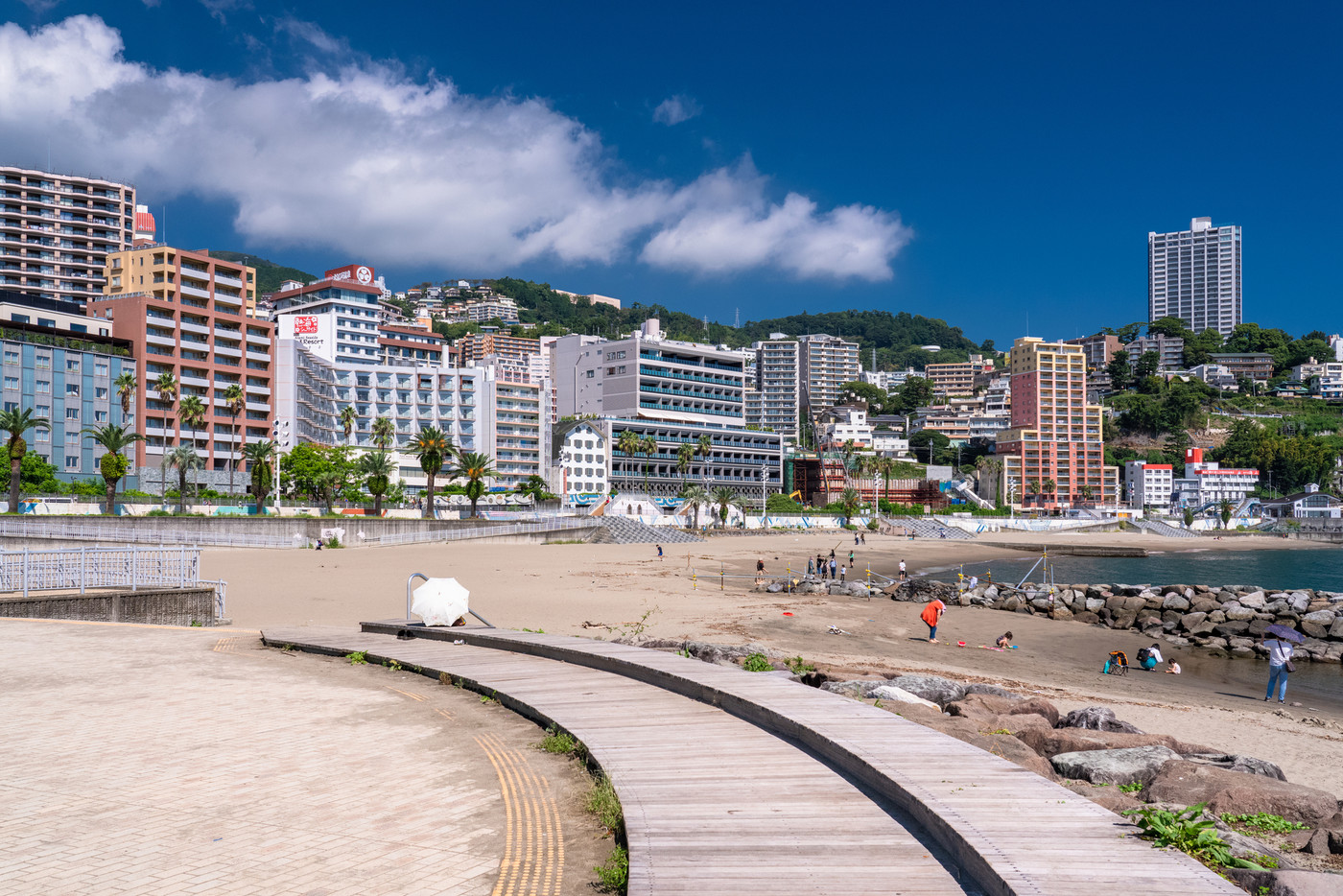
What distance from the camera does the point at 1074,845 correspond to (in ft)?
20.1

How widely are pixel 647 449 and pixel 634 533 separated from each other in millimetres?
49074

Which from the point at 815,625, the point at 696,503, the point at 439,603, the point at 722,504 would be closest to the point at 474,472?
the point at 696,503

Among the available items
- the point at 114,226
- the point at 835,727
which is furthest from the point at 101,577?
the point at 114,226

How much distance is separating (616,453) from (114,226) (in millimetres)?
92168

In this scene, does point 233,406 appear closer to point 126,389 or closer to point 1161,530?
point 126,389

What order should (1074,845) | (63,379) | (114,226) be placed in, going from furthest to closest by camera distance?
(114,226) < (63,379) < (1074,845)

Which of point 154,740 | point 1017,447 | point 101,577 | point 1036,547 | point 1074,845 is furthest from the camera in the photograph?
point 1017,447

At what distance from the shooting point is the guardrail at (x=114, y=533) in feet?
162

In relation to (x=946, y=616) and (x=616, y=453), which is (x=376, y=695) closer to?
(x=946, y=616)

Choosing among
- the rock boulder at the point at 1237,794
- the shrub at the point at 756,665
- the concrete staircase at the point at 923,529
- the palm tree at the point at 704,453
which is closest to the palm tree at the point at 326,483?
the palm tree at the point at 704,453

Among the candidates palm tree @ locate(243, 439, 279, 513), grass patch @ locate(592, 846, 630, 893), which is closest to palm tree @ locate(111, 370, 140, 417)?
palm tree @ locate(243, 439, 279, 513)

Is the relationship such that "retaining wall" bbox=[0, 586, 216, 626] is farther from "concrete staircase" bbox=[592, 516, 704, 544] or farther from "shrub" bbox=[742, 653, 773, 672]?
"concrete staircase" bbox=[592, 516, 704, 544]

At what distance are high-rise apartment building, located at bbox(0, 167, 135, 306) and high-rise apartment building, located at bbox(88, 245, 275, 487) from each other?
37681mm

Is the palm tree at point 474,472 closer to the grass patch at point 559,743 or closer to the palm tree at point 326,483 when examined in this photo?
the palm tree at point 326,483
